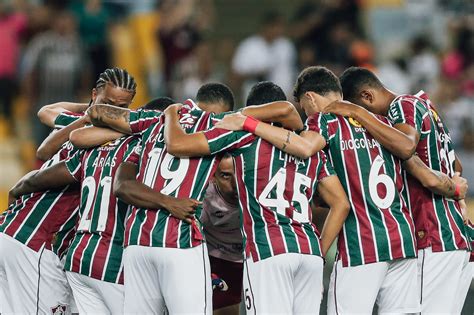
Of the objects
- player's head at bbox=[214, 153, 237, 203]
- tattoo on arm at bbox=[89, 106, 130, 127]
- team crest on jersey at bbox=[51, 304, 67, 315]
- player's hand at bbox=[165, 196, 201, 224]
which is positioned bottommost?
team crest on jersey at bbox=[51, 304, 67, 315]

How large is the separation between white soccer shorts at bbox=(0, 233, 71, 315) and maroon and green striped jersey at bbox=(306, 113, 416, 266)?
218 centimetres

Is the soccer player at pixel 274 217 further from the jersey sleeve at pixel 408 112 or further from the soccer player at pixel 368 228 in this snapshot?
the jersey sleeve at pixel 408 112

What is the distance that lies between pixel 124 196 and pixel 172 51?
9667mm

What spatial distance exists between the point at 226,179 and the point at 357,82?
1207 millimetres

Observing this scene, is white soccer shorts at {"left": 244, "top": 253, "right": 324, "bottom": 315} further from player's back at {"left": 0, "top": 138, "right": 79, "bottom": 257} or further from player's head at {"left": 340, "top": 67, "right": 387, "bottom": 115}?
player's back at {"left": 0, "top": 138, "right": 79, "bottom": 257}

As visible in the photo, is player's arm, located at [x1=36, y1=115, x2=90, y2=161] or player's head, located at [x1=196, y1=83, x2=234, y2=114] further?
player's arm, located at [x1=36, y1=115, x2=90, y2=161]

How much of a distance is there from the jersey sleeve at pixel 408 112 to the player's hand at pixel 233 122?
1.15 meters

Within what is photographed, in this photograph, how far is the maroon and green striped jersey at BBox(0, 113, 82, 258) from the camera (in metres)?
6.94

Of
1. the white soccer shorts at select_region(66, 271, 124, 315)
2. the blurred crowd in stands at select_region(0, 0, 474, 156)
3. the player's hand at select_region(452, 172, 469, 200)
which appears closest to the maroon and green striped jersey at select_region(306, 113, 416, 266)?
the player's hand at select_region(452, 172, 469, 200)

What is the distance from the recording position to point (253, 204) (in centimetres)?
625

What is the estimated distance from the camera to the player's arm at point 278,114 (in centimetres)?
634

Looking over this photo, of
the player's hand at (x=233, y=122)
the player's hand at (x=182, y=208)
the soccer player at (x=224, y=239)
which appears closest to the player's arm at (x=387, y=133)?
the player's hand at (x=233, y=122)

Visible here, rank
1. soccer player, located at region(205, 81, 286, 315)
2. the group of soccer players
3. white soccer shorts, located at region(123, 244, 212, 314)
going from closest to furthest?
white soccer shorts, located at region(123, 244, 212, 314) → the group of soccer players → soccer player, located at region(205, 81, 286, 315)

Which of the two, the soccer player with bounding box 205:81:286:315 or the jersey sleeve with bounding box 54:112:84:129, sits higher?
the jersey sleeve with bounding box 54:112:84:129
